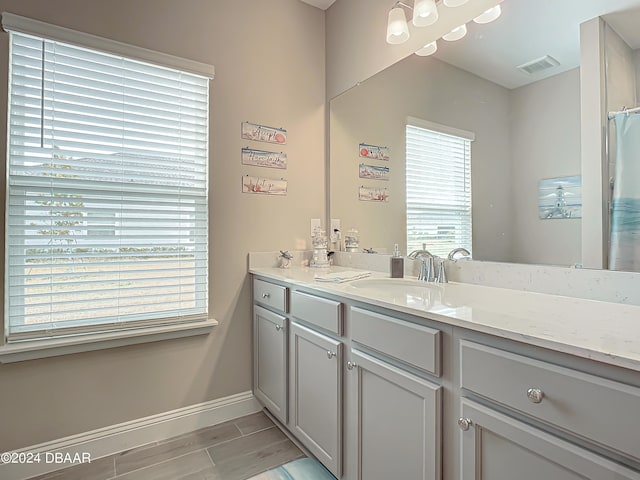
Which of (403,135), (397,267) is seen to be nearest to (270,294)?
(397,267)

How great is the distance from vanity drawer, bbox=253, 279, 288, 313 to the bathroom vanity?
103 millimetres

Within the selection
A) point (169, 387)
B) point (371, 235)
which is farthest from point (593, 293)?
point (169, 387)

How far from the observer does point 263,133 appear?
2.24 m

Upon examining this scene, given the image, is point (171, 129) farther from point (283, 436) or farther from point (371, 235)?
point (283, 436)

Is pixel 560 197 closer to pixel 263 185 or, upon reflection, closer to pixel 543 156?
pixel 543 156

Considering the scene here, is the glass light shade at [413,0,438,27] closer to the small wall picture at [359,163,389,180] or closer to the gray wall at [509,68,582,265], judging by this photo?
the gray wall at [509,68,582,265]

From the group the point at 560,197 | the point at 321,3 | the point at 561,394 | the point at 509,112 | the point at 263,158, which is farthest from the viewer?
the point at 321,3

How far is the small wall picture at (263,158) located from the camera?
7.13ft

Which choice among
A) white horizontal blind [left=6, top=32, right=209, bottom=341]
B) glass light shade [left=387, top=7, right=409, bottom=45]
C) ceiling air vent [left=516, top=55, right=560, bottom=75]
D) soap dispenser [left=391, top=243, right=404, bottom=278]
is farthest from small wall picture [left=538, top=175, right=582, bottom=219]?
white horizontal blind [left=6, top=32, right=209, bottom=341]

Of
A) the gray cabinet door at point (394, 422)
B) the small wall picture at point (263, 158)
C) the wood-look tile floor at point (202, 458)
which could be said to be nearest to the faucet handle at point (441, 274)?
the gray cabinet door at point (394, 422)

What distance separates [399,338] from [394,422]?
0.95 feet

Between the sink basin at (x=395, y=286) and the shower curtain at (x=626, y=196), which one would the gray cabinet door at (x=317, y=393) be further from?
the shower curtain at (x=626, y=196)

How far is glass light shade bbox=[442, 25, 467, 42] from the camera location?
5.29 ft

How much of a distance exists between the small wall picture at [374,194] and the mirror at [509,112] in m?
0.04
